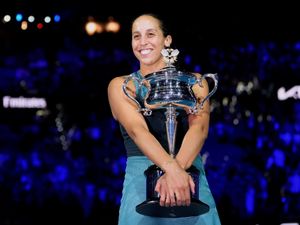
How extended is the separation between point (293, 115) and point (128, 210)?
3.94 meters

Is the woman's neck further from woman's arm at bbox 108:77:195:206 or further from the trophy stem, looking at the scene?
the trophy stem

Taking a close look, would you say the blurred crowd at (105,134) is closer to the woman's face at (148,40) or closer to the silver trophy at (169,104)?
the woman's face at (148,40)

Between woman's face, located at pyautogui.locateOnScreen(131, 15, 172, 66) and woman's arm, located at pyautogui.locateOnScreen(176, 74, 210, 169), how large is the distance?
0.50ft

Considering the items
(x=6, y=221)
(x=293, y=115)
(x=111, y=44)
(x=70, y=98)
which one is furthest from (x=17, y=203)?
(x=293, y=115)

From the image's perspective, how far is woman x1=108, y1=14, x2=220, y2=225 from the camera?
5.27ft

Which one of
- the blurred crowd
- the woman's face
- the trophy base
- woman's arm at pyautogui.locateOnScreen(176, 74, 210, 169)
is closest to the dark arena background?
the blurred crowd

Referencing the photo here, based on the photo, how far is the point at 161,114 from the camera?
1832 millimetres

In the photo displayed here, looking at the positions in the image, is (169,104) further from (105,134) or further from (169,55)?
(105,134)

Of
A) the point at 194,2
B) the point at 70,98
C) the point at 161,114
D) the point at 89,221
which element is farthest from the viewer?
the point at 70,98

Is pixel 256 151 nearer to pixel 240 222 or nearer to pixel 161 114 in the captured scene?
pixel 240 222

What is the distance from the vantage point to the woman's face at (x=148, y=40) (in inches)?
72.5

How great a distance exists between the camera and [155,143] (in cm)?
167

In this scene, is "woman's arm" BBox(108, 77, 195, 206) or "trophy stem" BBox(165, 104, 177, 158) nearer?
"woman's arm" BBox(108, 77, 195, 206)

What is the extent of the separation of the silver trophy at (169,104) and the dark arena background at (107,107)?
333 centimetres
